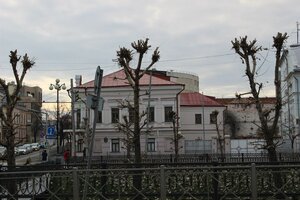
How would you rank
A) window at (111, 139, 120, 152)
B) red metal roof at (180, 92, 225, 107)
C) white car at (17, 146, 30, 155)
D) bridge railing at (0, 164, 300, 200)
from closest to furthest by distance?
bridge railing at (0, 164, 300, 200) < window at (111, 139, 120, 152) < red metal roof at (180, 92, 225, 107) < white car at (17, 146, 30, 155)

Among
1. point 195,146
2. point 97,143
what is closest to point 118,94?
point 97,143

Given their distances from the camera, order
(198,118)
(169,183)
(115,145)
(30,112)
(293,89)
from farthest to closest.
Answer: (30,112) < (198,118) < (293,89) < (115,145) < (169,183)

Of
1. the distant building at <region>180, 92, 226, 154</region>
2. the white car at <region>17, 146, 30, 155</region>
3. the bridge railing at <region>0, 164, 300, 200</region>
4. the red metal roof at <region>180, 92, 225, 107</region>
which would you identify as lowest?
the white car at <region>17, 146, 30, 155</region>

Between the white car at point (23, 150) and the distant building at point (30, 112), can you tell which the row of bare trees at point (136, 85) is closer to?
the white car at point (23, 150)

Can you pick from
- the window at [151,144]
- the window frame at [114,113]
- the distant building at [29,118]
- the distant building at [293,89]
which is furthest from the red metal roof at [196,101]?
the distant building at [29,118]

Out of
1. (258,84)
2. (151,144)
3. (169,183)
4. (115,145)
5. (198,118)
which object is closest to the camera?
(169,183)

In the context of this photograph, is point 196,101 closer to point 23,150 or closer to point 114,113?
point 114,113

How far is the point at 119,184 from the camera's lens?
12.4 metres

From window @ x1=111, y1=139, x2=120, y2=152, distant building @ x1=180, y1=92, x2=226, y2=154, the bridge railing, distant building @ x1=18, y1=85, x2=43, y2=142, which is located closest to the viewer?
the bridge railing

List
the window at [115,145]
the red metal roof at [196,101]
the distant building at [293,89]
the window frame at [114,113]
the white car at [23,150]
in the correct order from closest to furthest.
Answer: the distant building at [293,89], the window at [115,145], the window frame at [114,113], the red metal roof at [196,101], the white car at [23,150]

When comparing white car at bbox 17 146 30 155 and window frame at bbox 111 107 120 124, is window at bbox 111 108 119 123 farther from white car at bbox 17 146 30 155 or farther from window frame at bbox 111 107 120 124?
white car at bbox 17 146 30 155

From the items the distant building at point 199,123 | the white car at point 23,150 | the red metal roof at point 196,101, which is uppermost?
the red metal roof at point 196,101

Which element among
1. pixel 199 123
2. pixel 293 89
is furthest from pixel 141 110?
pixel 293 89

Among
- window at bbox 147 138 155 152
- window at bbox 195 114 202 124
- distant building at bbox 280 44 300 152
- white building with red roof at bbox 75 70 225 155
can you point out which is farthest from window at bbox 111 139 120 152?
distant building at bbox 280 44 300 152
